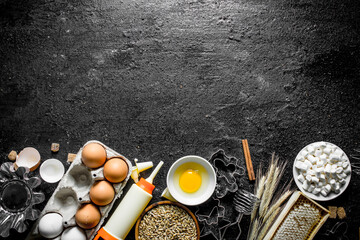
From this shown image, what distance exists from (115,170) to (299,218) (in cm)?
123

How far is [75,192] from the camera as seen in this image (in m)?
1.87

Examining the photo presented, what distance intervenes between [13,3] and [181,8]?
1.21 metres

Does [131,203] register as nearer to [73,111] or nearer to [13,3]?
[73,111]

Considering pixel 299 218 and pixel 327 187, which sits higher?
pixel 327 187

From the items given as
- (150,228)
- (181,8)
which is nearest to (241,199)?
(150,228)

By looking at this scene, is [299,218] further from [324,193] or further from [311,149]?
[311,149]

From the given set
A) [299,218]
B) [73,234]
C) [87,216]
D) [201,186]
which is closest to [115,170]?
[87,216]

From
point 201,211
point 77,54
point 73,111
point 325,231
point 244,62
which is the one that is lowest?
point 201,211

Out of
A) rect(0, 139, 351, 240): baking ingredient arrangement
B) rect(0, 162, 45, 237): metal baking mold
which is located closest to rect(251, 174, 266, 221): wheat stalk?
rect(0, 139, 351, 240): baking ingredient arrangement

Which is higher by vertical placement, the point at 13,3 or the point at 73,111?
the point at 13,3

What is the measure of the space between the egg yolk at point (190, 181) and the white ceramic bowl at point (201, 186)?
0.02 m

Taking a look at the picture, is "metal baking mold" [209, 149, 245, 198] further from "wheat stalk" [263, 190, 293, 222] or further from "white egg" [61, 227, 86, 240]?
"white egg" [61, 227, 86, 240]

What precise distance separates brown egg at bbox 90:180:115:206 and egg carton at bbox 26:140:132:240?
0.04 m

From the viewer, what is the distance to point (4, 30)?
2.11 m
